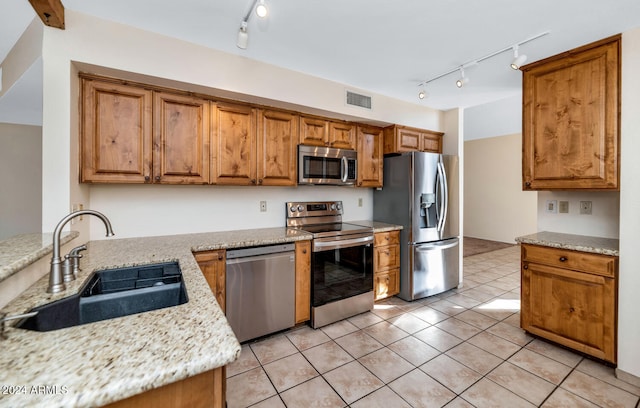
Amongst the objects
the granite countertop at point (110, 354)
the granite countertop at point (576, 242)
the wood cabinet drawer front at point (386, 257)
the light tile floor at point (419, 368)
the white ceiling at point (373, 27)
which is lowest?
the light tile floor at point (419, 368)

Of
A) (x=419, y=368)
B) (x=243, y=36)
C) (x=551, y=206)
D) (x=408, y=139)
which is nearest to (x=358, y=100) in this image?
(x=408, y=139)

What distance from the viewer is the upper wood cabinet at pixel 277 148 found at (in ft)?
8.77

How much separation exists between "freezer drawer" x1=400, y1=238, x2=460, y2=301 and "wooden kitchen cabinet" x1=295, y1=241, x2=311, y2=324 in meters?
1.34

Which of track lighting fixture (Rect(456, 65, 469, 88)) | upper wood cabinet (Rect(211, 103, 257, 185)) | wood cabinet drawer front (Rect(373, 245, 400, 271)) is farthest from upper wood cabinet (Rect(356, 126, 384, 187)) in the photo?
upper wood cabinet (Rect(211, 103, 257, 185))

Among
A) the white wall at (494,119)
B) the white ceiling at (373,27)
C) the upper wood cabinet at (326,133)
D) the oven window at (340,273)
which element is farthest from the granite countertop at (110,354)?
the white wall at (494,119)

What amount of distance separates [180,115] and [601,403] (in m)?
3.61

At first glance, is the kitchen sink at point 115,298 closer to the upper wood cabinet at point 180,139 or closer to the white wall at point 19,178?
the upper wood cabinet at point 180,139

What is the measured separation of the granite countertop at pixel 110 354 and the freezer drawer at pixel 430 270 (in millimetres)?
2704

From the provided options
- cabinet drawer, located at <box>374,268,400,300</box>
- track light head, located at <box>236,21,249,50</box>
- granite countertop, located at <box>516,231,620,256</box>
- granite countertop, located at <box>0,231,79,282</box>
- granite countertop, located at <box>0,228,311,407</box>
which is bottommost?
cabinet drawer, located at <box>374,268,400,300</box>

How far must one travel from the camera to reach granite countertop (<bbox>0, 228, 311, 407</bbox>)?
1.95 feet

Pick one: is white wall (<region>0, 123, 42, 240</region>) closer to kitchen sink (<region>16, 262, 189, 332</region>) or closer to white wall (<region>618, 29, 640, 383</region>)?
kitchen sink (<region>16, 262, 189, 332</region>)

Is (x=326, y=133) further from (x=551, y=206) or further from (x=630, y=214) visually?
(x=630, y=214)

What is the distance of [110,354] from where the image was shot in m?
0.72

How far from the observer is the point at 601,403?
172 cm
